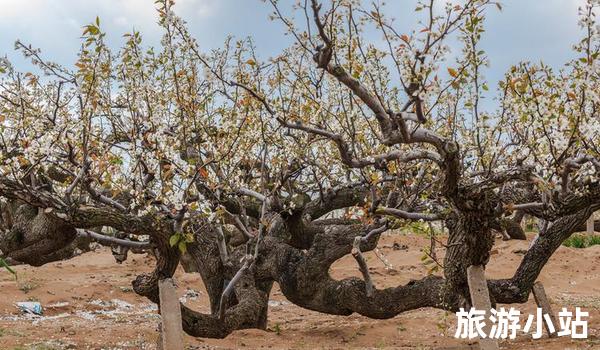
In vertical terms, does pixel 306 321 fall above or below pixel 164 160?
below

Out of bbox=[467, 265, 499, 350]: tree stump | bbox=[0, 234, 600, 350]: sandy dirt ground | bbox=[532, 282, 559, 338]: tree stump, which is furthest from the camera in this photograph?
bbox=[0, 234, 600, 350]: sandy dirt ground

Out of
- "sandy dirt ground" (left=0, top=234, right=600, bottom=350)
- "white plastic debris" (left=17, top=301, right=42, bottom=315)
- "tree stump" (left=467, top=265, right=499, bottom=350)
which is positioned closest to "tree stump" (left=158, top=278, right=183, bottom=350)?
"sandy dirt ground" (left=0, top=234, right=600, bottom=350)

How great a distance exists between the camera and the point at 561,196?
727 centimetres

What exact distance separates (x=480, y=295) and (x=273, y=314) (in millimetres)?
10319

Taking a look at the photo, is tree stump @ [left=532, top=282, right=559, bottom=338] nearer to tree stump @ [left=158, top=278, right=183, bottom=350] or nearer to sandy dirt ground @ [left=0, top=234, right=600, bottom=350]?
sandy dirt ground @ [left=0, top=234, right=600, bottom=350]

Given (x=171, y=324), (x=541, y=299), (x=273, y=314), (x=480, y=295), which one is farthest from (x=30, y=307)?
(x=480, y=295)

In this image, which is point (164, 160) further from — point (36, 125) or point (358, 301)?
point (358, 301)

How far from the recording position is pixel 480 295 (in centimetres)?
760

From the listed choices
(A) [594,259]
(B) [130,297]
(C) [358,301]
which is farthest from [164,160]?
(A) [594,259]

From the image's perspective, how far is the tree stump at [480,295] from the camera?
7.56 metres

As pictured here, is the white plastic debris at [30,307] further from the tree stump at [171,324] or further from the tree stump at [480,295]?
the tree stump at [480,295]

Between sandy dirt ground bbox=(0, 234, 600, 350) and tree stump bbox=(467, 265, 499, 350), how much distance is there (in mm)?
535

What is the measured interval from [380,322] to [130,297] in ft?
27.7

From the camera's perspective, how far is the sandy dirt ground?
38.9 ft
